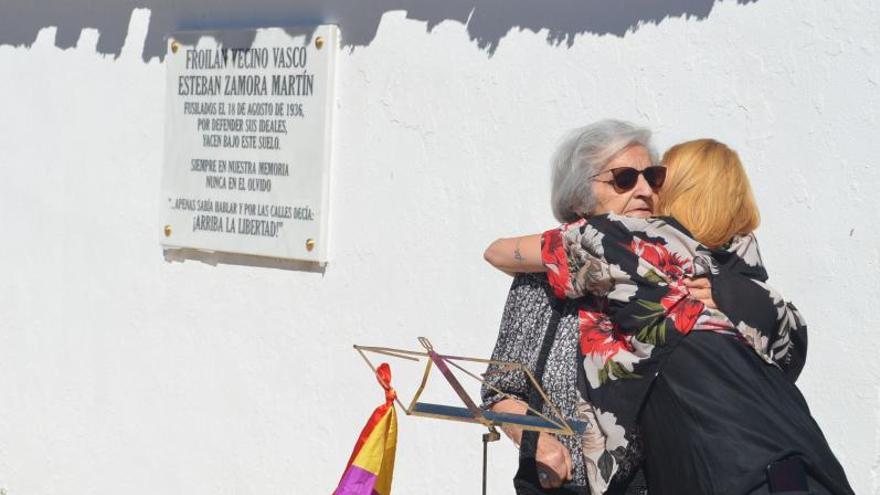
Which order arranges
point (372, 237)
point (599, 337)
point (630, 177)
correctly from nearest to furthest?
1. point (599, 337)
2. point (630, 177)
3. point (372, 237)

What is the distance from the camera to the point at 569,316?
9.62 feet

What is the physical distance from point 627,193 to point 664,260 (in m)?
0.27

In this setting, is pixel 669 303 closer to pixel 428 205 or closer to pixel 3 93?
pixel 428 205

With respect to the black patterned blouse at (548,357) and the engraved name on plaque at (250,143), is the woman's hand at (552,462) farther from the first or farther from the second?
the engraved name on plaque at (250,143)

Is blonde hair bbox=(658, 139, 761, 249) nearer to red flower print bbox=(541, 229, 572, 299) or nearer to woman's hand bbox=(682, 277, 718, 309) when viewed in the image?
woman's hand bbox=(682, 277, 718, 309)

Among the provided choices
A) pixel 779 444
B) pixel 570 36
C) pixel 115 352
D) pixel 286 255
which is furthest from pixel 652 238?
pixel 115 352

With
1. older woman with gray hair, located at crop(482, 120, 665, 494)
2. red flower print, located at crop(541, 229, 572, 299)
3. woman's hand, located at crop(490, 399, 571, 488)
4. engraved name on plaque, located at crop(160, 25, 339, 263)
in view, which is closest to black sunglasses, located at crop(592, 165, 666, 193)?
older woman with gray hair, located at crop(482, 120, 665, 494)

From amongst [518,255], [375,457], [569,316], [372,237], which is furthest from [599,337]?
[372,237]

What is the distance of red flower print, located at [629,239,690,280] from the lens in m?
2.66

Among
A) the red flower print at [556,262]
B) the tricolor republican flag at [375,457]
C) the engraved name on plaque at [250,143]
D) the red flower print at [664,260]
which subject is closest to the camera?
the red flower print at [664,260]

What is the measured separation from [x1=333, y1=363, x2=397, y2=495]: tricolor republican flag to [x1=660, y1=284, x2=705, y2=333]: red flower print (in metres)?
0.76

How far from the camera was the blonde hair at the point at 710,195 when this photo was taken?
2711 mm

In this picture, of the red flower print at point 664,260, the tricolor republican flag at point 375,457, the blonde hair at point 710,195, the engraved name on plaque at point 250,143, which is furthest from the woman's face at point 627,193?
the engraved name on plaque at point 250,143

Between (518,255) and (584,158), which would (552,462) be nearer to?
(518,255)
